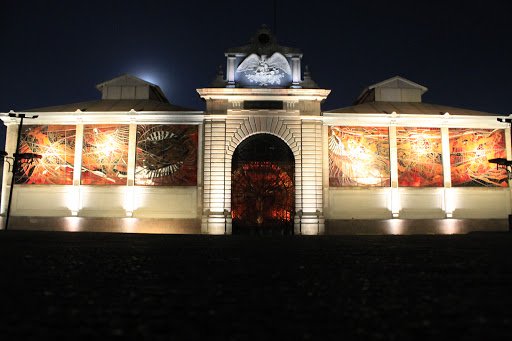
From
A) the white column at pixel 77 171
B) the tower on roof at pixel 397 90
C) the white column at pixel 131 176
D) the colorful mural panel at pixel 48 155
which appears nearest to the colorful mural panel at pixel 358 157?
the tower on roof at pixel 397 90

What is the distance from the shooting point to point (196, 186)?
24.6 m

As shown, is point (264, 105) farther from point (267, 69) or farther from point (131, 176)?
point (131, 176)

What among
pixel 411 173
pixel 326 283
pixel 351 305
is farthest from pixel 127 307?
pixel 411 173

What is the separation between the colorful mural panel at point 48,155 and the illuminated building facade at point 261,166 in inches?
2.4

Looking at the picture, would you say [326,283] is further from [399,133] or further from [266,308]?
[399,133]

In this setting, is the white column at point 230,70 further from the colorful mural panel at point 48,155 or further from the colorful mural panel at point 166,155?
the colorful mural panel at point 48,155

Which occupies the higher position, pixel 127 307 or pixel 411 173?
pixel 411 173

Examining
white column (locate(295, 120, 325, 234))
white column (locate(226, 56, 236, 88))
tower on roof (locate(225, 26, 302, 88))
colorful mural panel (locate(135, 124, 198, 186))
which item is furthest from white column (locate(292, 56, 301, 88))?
colorful mural panel (locate(135, 124, 198, 186))

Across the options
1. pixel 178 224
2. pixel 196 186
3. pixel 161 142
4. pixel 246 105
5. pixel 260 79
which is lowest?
pixel 178 224

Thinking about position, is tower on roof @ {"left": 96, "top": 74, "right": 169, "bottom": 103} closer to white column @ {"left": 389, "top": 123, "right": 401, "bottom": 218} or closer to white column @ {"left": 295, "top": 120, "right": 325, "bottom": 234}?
white column @ {"left": 295, "top": 120, "right": 325, "bottom": 234}

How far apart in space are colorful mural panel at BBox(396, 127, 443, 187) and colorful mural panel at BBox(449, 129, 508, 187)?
37.1 inches

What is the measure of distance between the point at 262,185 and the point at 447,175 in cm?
1094

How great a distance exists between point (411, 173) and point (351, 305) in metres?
24.7

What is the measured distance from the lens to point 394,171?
24.8 meters
